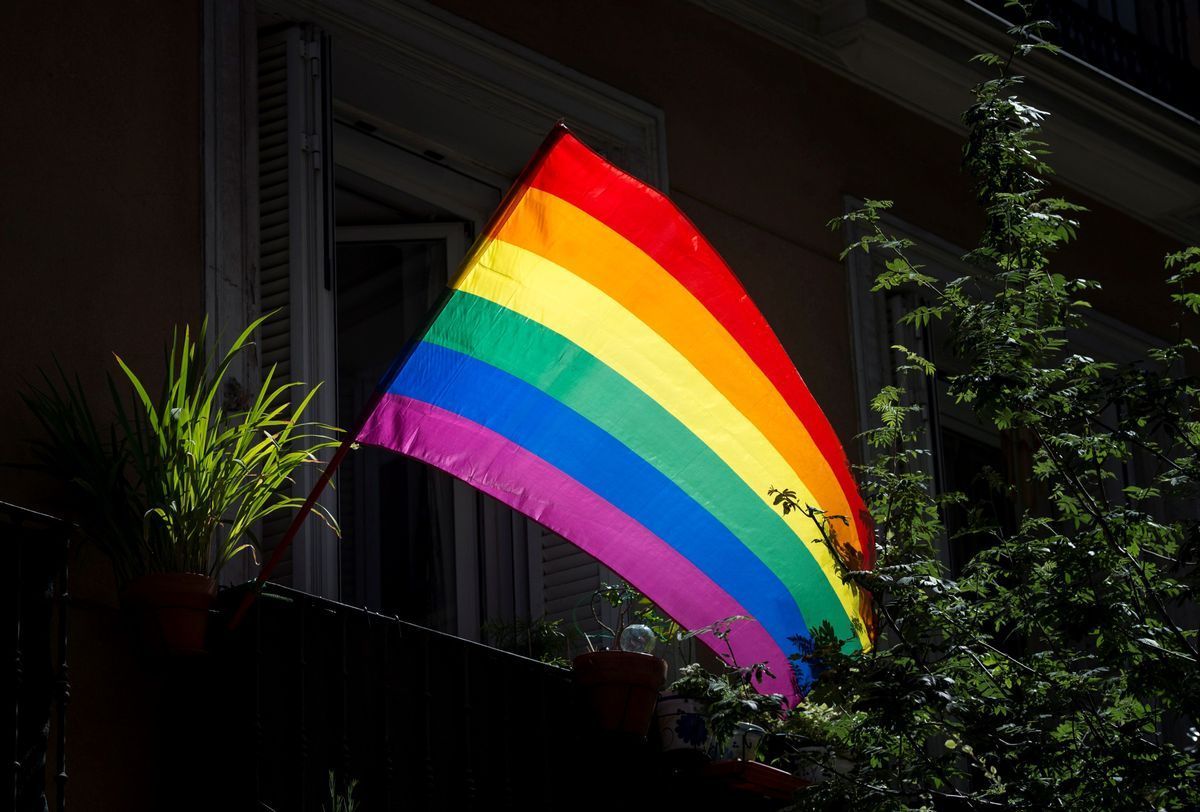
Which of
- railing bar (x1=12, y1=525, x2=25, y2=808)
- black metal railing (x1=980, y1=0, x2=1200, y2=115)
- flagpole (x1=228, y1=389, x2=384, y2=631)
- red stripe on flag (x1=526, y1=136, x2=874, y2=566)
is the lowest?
railing bar (x1=12, y1=525, x2=25, y2=808)

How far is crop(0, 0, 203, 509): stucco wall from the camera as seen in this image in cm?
617

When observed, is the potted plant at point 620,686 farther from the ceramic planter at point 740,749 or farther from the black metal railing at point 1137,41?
the black metal railing at point 1137,41

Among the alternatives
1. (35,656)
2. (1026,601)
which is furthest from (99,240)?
(1026,601)

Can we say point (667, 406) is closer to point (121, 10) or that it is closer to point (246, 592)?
point (246, 592)

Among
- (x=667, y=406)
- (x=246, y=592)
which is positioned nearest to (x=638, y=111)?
(x=667, y=406)

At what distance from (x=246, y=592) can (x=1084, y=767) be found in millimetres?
2344

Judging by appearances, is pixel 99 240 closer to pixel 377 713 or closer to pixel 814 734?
pixel 377 713

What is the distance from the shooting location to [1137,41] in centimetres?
1119

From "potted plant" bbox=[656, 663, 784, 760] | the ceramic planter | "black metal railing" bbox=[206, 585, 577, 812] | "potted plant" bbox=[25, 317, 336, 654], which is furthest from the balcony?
the ceramic planter

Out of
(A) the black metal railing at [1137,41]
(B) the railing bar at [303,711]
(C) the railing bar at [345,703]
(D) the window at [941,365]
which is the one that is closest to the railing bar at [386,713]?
(C) the railing bar at [345,703]

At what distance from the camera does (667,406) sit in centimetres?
682

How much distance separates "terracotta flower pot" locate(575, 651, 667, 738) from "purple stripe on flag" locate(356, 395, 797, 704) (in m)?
0.19

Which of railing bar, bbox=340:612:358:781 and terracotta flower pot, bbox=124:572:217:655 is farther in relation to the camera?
railing bar, bbox=340:612:358:781

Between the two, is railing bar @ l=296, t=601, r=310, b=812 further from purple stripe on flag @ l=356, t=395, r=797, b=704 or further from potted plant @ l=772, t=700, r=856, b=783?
potted plant @ l=772, t=700, r=856, b=783
